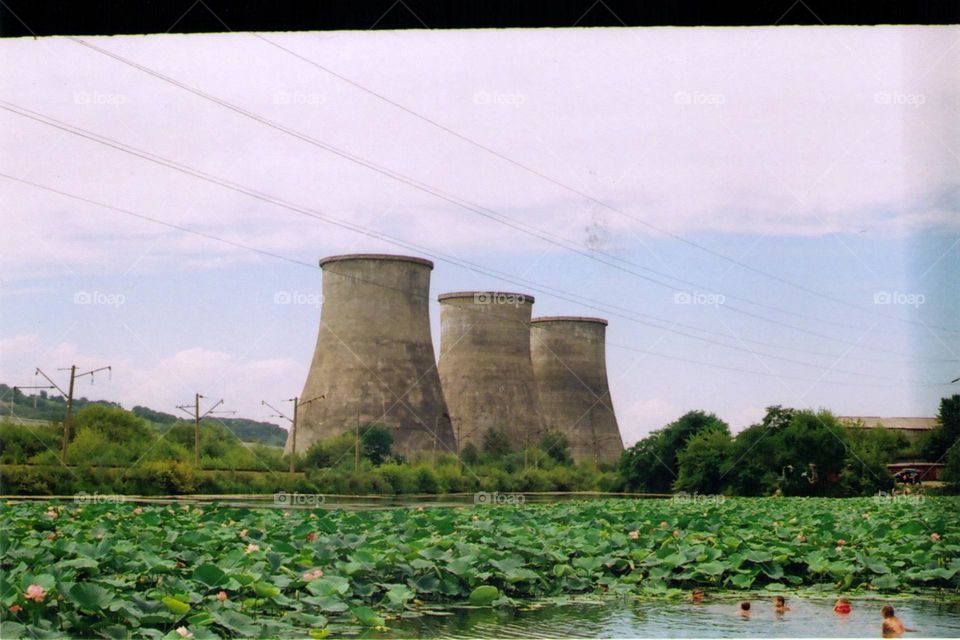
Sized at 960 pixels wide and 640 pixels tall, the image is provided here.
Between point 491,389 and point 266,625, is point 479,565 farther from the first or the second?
point 491,389

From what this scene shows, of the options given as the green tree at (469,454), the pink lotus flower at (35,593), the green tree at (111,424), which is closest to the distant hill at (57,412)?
the green tree at (111,424)

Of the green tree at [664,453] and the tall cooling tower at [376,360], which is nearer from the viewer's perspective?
the green tree at [664,453]

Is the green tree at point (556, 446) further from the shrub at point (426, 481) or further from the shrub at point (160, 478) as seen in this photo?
the shrub at point (160, 478)

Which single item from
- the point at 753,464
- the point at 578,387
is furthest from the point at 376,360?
the point at 753,464

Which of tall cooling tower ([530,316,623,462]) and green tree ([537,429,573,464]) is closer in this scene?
green tree ([537,429,573,464])

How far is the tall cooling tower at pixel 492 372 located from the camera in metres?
17.6

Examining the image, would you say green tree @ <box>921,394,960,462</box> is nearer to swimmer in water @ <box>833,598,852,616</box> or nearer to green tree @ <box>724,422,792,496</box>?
green tree @ <box>724,422,792,496</box>

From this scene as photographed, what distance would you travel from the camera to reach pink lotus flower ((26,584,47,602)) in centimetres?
281

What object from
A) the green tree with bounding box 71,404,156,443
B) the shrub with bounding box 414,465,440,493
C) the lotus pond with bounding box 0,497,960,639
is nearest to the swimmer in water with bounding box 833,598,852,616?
the lotus pond with bounding box 0,497,960,639

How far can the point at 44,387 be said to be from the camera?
10.2m

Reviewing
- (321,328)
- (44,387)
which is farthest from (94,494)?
(321,328)

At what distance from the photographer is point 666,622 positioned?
3521mm

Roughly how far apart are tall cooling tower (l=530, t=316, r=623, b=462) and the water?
12.5 m

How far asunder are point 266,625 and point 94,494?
28.8ft
